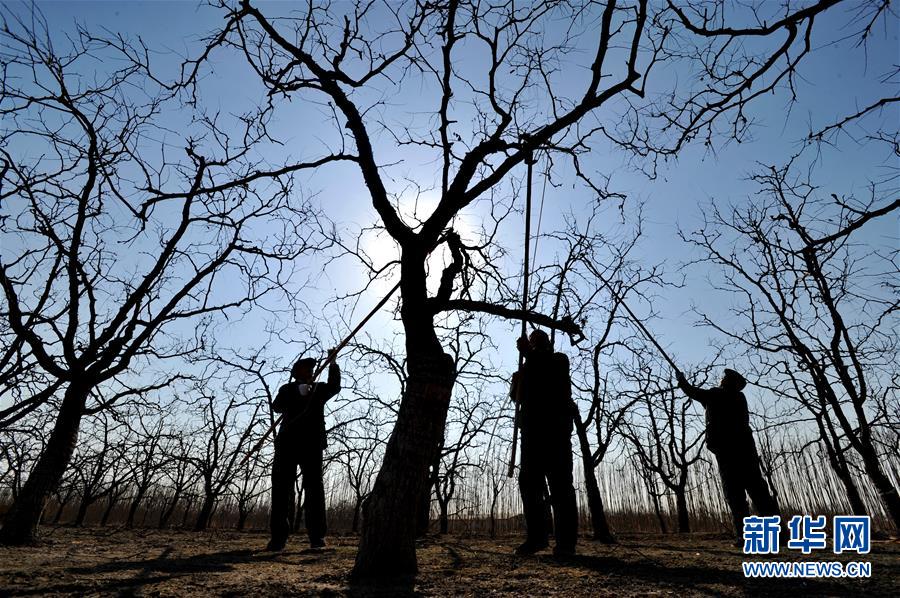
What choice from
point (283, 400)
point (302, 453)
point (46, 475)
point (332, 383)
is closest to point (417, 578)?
point (332, 383)

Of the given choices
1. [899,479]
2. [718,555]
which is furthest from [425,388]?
[899,479]

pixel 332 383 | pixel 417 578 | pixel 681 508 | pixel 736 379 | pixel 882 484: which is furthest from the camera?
pixel 681 508

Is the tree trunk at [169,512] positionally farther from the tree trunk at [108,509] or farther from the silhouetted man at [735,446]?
the silhouetted man at [735,446]

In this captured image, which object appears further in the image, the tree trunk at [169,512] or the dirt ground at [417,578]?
the tree trunk at [169,512]

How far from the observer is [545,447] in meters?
4.71

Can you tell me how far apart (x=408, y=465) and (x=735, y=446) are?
14.5 ft

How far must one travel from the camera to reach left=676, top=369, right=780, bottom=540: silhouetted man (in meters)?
5.39

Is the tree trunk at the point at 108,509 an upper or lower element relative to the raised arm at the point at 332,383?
lower

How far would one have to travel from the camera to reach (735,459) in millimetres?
5543

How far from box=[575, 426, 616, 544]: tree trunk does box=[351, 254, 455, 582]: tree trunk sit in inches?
206

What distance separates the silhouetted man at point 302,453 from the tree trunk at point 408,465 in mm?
2184

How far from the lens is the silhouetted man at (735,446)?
5.39 m

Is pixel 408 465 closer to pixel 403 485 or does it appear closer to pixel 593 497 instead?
pixel 403 485

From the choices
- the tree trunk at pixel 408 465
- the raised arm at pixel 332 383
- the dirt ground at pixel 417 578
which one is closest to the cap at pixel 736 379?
the dirt ground at pixel 417 578
